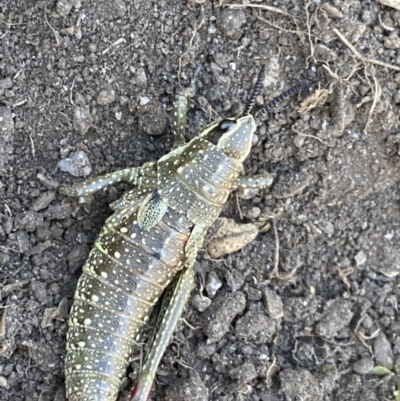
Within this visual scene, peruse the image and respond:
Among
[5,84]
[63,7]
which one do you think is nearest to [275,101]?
[63,7]

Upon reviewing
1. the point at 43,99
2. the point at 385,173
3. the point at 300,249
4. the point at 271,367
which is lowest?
the point at 271,367

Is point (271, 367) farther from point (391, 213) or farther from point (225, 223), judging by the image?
point (391, 213)

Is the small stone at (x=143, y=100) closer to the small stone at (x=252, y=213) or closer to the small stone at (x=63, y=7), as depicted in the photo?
the small stone at (x=63, y=7)

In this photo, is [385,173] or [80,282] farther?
[385,173]

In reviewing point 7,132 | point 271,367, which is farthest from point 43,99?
point 271,367

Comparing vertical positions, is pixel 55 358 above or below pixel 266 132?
below

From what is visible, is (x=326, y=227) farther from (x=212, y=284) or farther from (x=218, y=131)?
(x=218, y=131)

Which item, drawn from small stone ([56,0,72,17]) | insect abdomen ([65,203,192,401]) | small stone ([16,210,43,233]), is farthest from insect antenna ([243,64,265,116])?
small stone ([16,210,43,233])
